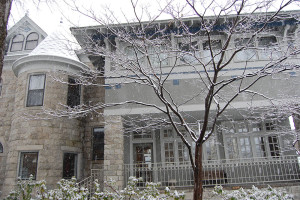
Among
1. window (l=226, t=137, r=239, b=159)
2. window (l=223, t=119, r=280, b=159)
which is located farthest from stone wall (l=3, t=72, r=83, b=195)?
window (l=223, t=119, r=280, b=159)

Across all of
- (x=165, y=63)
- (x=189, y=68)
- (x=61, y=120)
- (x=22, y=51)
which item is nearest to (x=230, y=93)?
(x=189, y=68)

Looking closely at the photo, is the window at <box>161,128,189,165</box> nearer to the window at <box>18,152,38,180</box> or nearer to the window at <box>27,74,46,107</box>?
the window at <box>18,152,38,180</box>

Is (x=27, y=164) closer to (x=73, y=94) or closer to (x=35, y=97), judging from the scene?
(x=35, y=97)

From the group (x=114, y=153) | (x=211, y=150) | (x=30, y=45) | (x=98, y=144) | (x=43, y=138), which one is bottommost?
(x=114, y=153)

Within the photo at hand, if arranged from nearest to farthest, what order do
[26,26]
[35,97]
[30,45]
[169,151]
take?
[35,97] → [169,151] → [30,45] → [26,26]

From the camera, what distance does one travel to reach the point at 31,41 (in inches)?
568

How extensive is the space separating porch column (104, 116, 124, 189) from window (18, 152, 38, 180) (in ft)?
10.1

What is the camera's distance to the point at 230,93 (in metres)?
9.39

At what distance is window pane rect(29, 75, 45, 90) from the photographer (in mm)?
10761

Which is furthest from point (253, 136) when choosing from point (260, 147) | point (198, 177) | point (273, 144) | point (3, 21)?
point (3, 21)

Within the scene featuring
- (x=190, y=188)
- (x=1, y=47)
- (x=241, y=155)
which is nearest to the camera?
(x=1, y=47)

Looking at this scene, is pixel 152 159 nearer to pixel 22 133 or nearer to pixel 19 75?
pixel 22 133

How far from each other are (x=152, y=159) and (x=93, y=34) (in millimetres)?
5899

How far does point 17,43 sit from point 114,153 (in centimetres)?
987
